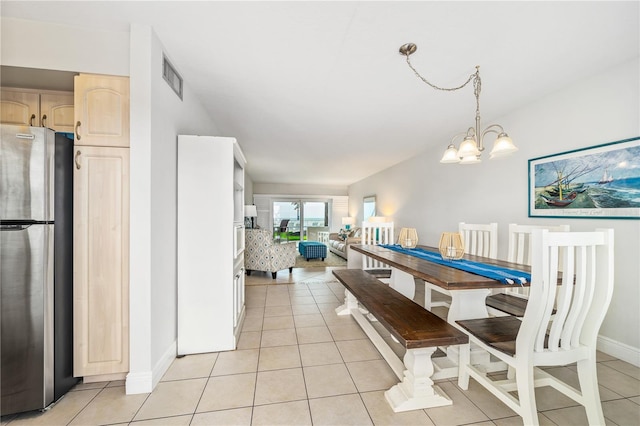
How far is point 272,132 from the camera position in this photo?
3740 mm

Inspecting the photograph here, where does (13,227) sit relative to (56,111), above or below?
below

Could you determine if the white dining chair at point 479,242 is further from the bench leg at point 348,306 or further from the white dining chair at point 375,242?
the bench leg at point 348,306

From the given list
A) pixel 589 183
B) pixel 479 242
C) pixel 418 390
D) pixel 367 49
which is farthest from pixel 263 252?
pixel 589 183

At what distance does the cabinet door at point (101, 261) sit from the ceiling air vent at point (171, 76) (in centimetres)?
71

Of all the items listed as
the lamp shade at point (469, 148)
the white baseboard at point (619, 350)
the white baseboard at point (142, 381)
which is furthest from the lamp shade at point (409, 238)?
the white baseboard at point (142, 381)

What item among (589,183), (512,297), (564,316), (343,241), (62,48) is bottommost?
(343,241)

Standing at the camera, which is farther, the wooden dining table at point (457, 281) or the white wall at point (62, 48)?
the white wall at point (62, 48)

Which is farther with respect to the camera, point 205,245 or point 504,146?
point 205,245

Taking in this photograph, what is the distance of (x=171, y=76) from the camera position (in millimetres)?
2031

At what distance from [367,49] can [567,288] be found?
1.94m

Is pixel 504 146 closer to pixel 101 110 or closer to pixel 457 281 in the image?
pixel 457 281

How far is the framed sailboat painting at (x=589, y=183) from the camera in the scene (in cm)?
198

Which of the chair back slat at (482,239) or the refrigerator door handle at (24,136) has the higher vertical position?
the refrigerator door handle at (24,136)

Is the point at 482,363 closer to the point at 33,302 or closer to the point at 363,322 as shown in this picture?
the point at 363,322
